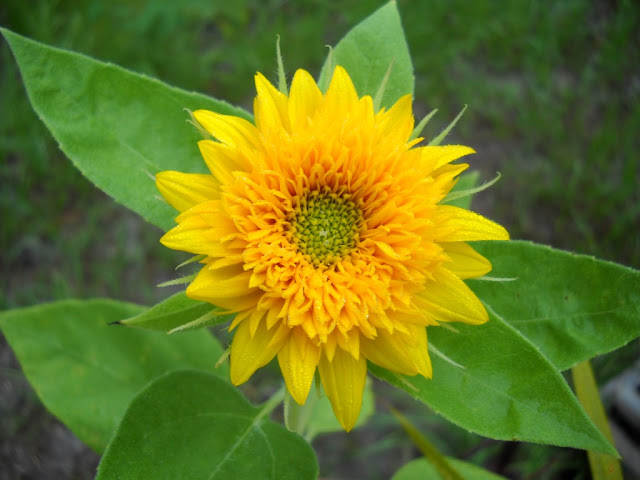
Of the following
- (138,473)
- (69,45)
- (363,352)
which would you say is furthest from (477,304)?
(69,45)

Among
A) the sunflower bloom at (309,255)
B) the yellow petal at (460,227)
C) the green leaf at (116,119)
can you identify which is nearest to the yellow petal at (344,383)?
the sunflower bloom at (309,255)

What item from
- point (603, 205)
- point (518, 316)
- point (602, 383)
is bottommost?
point (602, 383)

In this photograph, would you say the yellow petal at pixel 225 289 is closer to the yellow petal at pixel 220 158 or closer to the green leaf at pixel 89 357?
the yellow petal at pixel 220 158

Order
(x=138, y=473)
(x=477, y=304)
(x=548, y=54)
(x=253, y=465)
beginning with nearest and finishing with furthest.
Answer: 1. (x=477, y=304)
2. (x=138, y=473)
3. (x=253, y=465)
4. (x=548, y=54)

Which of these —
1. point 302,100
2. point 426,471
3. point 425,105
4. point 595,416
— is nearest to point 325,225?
point 302,100

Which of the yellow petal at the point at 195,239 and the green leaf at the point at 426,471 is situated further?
the green leaf at the point at 426,471

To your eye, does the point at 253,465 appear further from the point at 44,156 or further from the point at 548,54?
the point at 548,54

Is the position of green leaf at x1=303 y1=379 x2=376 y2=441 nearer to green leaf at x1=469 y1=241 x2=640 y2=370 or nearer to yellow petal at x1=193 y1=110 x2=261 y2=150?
green leaf at x1=469 y1=241 x2=640 y2=370

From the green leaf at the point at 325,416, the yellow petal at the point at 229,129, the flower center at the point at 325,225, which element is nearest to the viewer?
the yellow petal at the point at 229,129
